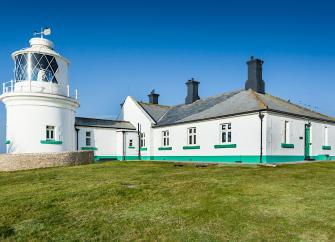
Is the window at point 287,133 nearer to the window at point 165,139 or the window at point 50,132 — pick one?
the window at point 165,139

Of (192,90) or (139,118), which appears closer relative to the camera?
(192,90)

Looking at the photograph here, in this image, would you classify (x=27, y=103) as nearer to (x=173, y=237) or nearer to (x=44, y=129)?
(x=44, y=129)

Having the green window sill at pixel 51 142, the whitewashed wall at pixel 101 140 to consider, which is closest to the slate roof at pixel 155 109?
the whitewashed wall at pixel 101 140

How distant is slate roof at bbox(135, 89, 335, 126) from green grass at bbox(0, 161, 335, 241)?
1037cm

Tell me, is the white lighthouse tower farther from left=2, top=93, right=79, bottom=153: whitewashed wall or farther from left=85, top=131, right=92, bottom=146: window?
left=85, top=131, right=92, bottom=146: window

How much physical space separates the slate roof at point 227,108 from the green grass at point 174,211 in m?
10.4

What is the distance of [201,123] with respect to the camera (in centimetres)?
2386

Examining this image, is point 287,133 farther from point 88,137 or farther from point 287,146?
point 88,137

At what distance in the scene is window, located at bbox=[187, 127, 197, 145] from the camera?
24.6 meters

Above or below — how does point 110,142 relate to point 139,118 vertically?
below

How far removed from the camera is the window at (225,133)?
2181 cm

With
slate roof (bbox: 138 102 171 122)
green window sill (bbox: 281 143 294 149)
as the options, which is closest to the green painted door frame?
green window sill (bbox: 281 143 294 149)

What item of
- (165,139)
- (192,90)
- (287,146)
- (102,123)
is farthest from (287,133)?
(102,123)

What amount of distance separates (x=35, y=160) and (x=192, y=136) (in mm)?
11832
